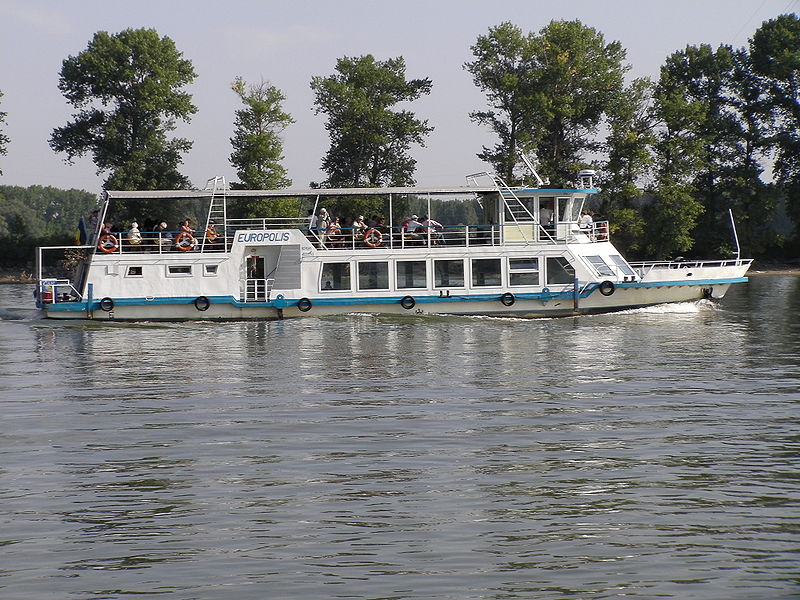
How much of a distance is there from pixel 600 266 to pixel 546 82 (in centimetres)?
3447

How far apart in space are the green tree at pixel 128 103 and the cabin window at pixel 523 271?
3998 centimetres

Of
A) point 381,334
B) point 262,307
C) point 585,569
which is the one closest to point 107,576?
point 585,569

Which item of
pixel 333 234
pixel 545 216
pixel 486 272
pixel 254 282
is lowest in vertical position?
pixel 254 282

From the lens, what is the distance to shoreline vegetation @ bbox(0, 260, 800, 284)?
75.6 meters

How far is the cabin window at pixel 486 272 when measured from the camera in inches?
1417

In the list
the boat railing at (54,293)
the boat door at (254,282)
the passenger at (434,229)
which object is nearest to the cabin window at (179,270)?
the boat door at (254,282)

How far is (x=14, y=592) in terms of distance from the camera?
9.94m

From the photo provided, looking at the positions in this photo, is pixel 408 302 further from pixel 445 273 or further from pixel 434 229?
pixel 434 229

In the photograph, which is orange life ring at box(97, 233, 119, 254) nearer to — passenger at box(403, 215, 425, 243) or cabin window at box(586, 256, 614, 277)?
passenger at box(403, 215, 425, 243)

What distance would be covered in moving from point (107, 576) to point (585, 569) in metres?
4.66

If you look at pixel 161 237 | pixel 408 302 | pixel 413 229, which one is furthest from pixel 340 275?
pixel 161 237

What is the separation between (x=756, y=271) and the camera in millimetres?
75688

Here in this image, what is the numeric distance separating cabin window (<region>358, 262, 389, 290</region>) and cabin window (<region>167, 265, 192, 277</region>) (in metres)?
5.74

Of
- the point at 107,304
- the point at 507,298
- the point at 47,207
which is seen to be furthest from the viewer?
the point at 47,207
